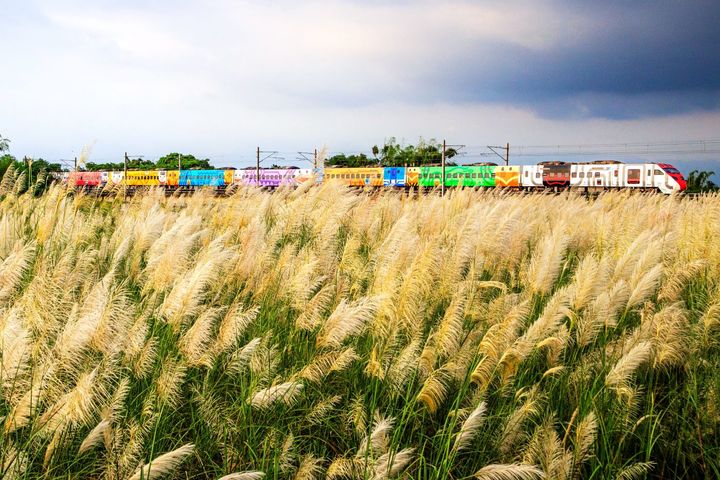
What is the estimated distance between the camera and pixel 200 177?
156 ft

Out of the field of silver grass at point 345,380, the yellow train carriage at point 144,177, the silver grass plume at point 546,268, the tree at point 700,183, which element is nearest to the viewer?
the field of silver grass at point 345,380

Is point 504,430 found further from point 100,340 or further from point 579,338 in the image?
point 100,340

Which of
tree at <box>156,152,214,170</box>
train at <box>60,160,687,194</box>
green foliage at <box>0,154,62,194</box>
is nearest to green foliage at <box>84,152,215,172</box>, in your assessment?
tree at <box>156,152,214,170</box>

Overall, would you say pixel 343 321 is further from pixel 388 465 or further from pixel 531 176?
pixel 531 176

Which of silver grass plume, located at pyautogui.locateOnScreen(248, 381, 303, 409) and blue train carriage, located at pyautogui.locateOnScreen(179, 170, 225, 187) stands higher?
blue train carriage, located at pyautogui.locateOnScreen(179, 170, 225, 187)

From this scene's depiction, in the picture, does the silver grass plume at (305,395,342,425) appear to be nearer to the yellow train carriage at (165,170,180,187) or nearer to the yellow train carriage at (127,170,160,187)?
the yellow train carriage at (165,170,180,187)

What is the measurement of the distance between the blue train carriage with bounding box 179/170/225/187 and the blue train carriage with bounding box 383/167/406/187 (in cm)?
1329

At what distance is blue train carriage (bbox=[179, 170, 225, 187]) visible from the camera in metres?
46.0

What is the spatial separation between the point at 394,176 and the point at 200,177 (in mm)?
16983

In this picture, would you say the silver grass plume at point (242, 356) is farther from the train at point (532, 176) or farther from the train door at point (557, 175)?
the train door at point (557, 175)

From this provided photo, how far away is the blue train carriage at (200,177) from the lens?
151ft

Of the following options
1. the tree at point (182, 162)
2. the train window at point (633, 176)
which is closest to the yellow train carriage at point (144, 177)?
the tree at point (182, 162)

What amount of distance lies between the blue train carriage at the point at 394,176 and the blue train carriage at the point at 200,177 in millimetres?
13292

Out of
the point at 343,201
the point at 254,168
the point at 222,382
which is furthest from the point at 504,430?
the point at 254,168
